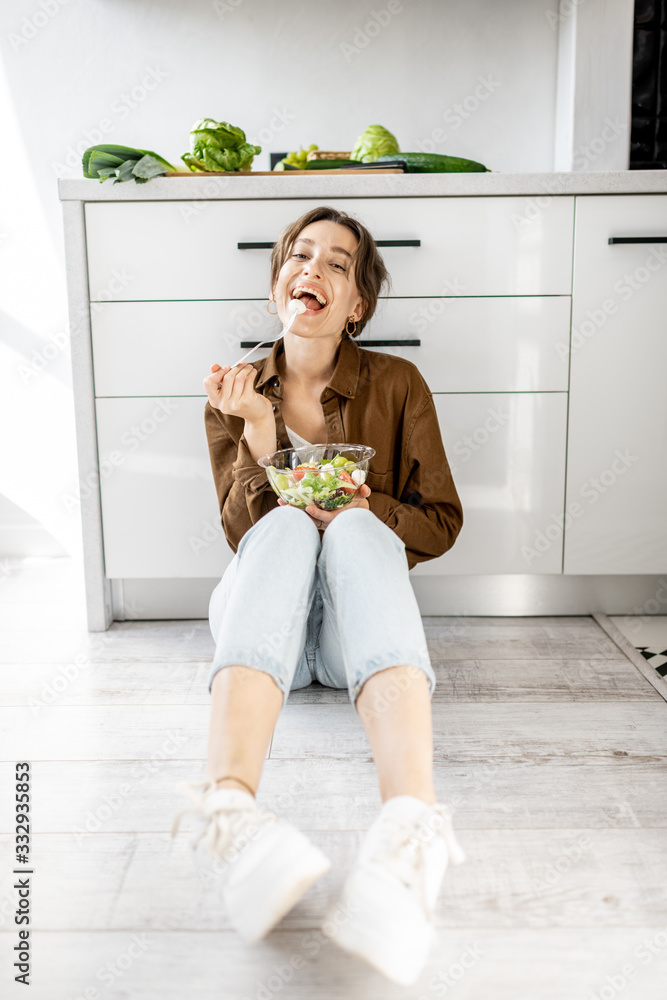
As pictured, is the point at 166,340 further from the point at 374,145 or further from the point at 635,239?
the point at 635,239

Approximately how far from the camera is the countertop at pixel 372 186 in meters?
1.74

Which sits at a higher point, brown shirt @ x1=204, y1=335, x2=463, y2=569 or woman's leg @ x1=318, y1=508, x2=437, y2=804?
brown shirt @ x1=204, y1=335, x2=463, y2=569

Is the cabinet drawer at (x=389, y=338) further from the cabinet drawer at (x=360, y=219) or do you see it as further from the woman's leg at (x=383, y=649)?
the woman's leg at (x=383, y=649)

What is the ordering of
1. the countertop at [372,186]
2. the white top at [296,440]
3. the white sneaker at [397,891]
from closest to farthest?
the white sneaker at [397,891] → the white top at [296,440] → the countertop at [372,186]

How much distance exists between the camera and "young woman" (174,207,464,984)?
2.68ft

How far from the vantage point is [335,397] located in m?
1.57

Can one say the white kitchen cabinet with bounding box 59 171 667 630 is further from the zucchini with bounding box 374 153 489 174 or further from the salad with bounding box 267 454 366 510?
the salad with bounding box 267 454 366 510

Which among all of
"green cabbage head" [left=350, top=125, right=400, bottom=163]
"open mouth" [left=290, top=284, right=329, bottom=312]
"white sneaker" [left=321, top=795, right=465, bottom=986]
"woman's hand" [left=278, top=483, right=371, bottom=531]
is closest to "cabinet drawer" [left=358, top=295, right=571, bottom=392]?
"open mouth" [left=290, top=284, right=329, bottom=312]
